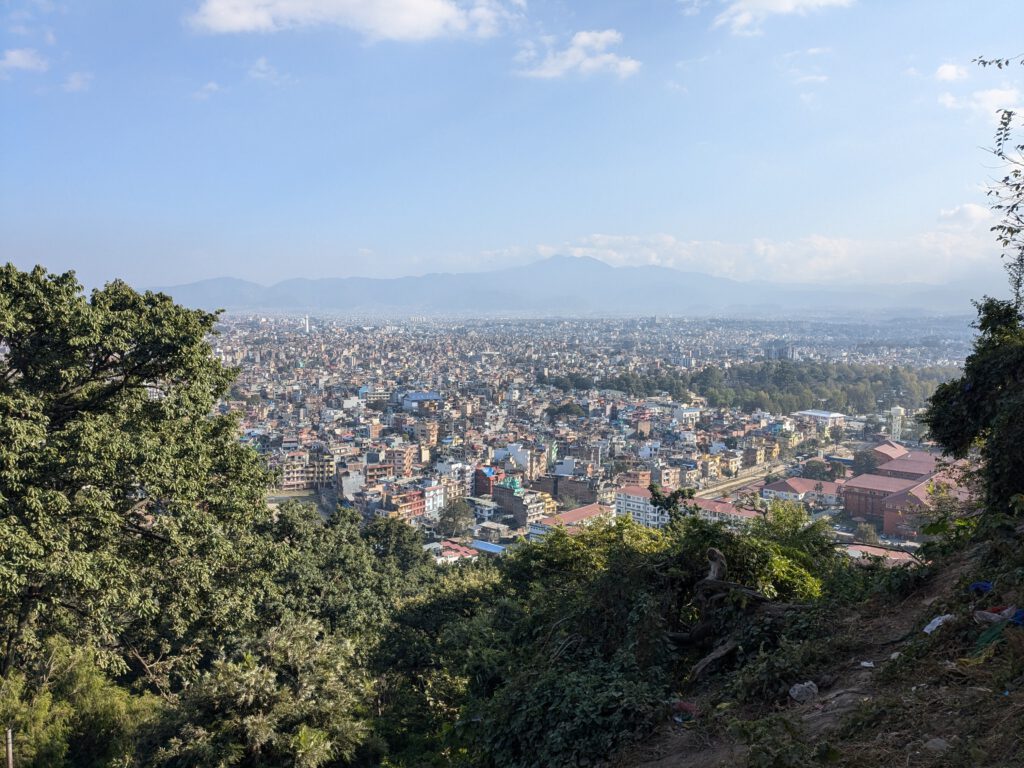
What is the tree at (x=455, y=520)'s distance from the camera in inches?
1092

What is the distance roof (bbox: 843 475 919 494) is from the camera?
2435cm

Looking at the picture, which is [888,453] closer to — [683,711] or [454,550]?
[454,550]

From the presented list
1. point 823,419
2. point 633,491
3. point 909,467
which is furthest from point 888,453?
point 823,419

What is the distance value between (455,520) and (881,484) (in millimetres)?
15699

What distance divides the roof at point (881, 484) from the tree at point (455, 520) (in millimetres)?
14096

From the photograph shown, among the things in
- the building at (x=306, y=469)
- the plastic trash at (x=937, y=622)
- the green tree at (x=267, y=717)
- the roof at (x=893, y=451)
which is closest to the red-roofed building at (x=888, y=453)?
the roof at (x=893, y=451)

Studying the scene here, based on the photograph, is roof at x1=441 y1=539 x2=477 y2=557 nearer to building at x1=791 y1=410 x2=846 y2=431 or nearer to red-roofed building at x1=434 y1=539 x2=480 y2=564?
red-roofed building at x1=434 y1=539 x2=480 y2=564

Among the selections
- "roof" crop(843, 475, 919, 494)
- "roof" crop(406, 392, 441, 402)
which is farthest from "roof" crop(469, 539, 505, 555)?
"roof" crop(406, 392, 441, 402)

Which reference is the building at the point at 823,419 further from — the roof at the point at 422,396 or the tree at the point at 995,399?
the tree at the point at 995,399

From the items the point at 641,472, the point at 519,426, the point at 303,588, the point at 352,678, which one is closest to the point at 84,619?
the point at 352,678

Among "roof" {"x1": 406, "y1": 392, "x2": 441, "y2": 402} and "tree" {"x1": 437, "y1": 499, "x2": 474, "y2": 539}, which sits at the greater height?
"roof" {"x1": 406, "y1": 392, "x2": 441, "y2": 402}

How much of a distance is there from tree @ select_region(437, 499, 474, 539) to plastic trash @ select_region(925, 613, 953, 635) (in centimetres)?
2541

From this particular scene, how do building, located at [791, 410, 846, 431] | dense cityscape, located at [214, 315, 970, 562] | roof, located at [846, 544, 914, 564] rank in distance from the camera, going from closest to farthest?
roof, located at [846, 544, 914, 564]
dense cityscape, located at [214, 315, 970, 562]
building, located at [791, 410, 846, 431]

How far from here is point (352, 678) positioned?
5.49 metres
